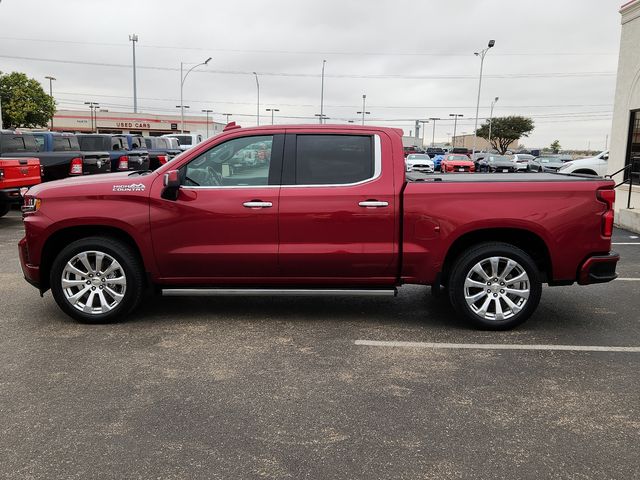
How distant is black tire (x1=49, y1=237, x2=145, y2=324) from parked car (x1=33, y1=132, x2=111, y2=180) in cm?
940

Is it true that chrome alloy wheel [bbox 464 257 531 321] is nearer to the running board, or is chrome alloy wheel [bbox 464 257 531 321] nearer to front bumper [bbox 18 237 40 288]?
the running board

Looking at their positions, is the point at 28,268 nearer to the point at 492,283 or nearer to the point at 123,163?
the point at 492,283

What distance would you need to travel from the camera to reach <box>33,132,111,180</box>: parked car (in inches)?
549

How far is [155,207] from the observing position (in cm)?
530

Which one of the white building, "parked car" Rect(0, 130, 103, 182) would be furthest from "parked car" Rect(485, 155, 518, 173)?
"parked car" Rect(0, 130, 103, 182)

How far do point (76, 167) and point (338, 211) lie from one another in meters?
10.7

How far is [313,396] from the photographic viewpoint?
3.94 meters

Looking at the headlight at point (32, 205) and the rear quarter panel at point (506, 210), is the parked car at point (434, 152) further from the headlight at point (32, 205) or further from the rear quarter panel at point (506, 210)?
the headlight at point (32, 205)

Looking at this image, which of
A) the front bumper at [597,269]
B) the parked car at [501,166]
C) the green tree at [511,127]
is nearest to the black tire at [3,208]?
the front bumper at [597,269]

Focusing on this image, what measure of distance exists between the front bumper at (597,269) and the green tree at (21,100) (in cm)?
6626

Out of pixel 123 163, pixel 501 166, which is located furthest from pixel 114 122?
pixel 123 163

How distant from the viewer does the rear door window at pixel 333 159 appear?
5.32 meters

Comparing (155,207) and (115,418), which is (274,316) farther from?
(115,418)

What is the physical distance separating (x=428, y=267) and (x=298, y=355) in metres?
1.49
